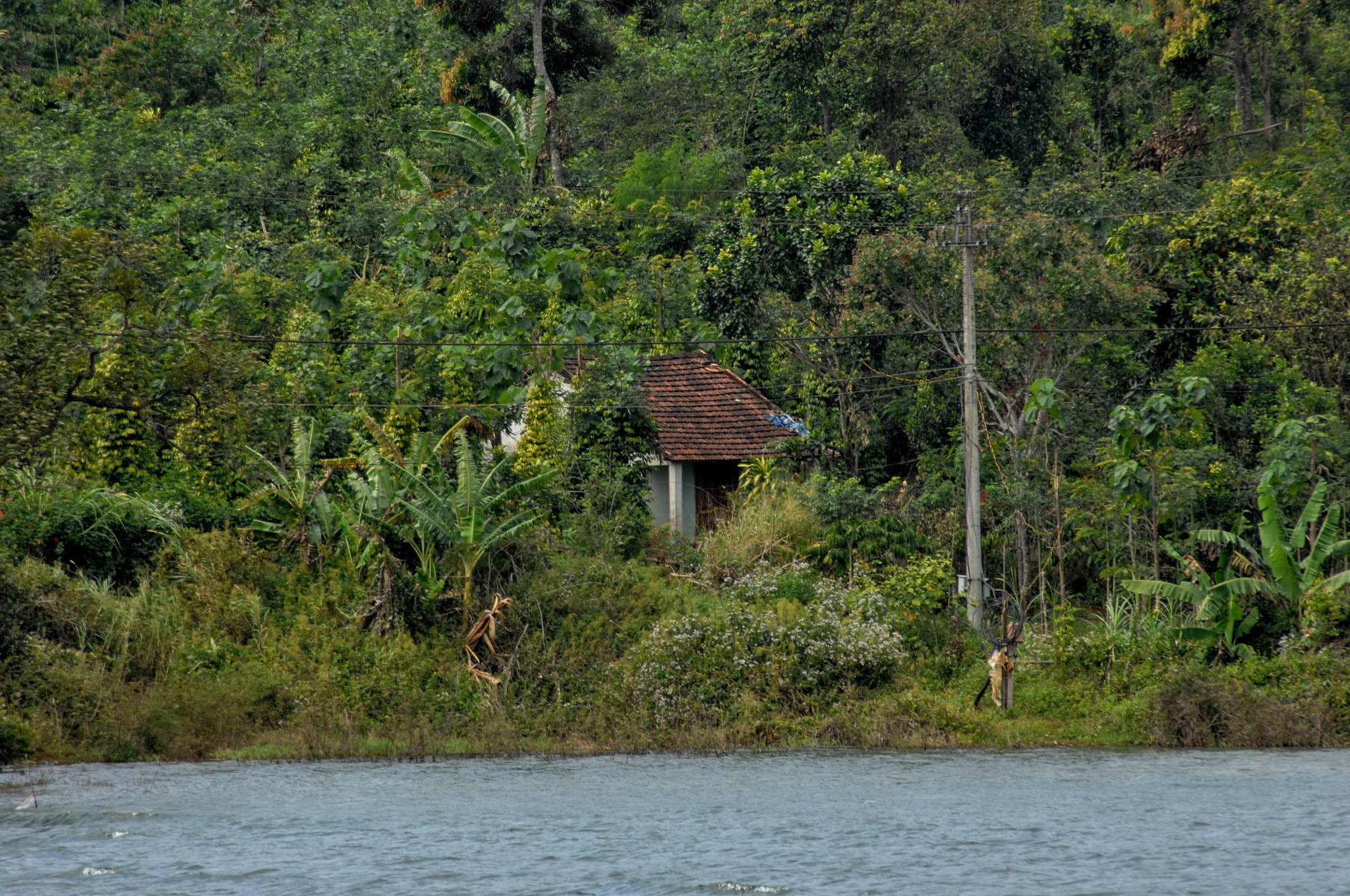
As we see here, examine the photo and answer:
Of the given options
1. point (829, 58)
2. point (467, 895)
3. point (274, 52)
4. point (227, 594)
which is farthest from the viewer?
point (274, 52)

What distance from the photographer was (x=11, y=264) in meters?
18.3

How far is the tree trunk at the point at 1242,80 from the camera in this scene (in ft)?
114

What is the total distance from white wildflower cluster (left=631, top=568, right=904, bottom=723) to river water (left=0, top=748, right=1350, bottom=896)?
5.38 ft

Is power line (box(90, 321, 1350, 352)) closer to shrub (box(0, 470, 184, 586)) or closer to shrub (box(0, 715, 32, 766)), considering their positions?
shrub (box(0, 470, 184, 586))

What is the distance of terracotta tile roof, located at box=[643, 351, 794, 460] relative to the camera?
2725 cm

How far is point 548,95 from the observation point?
32.7m

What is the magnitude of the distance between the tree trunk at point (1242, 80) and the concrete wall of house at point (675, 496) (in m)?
18.2

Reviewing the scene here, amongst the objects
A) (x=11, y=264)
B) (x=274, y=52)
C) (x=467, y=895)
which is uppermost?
(x=274, y=52)

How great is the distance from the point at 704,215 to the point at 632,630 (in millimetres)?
14916

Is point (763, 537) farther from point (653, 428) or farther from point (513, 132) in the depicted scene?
point (513, 132)

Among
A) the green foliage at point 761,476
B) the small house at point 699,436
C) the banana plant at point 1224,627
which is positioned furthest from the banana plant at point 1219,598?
the small house at point 699,436

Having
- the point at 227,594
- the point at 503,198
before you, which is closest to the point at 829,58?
the point at 503,198

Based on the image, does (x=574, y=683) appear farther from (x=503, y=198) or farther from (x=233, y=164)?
(x=233, y=164)

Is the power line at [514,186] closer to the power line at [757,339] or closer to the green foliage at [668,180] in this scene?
the green foliage at [668,180]
